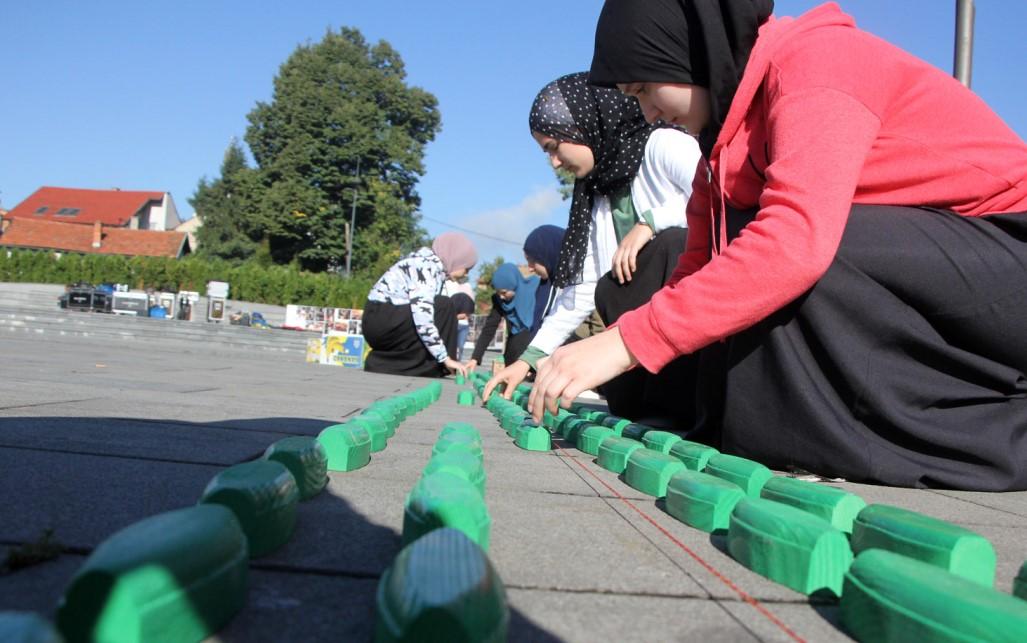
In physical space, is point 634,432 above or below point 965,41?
below

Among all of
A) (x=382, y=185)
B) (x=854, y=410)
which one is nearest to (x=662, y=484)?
(x=854, y=410)

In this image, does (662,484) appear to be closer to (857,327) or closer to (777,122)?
(857,327)

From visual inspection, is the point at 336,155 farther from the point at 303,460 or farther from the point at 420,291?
the point at 303,460

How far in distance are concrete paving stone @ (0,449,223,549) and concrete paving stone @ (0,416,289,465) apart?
0.12m

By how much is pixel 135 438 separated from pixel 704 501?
1.56m

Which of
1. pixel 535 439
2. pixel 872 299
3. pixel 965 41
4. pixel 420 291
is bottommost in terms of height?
pixel 535 439

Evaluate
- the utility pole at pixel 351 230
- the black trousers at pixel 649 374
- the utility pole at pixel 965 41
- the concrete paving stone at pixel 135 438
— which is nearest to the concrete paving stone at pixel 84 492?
the concrete paving stone at pixel 135 438

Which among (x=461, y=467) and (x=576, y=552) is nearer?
(x=576, y=552)

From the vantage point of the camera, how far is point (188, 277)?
147 feet

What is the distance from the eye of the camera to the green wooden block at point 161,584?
2.46 feet

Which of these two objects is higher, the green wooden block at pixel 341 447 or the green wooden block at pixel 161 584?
the green wooden block at pixel 161 584

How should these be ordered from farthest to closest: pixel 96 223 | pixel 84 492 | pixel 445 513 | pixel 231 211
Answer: pixel 231 211
pixel 96 223
pixel 84 492
pixel 445 513

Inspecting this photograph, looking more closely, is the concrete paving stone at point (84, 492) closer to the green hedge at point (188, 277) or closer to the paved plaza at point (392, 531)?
the paved plaza at point (392, 531)

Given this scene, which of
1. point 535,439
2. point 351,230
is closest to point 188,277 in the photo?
point 351,230
